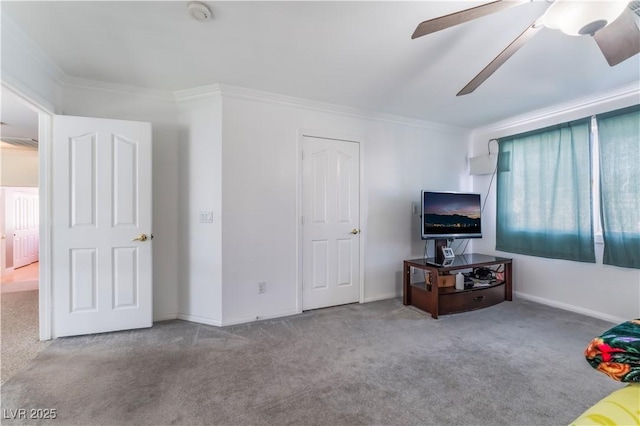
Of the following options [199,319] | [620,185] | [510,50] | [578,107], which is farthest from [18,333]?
[578,107]

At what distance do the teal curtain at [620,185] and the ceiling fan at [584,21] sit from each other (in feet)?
5.64

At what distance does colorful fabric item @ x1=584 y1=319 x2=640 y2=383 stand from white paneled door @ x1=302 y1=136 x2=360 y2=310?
244cm

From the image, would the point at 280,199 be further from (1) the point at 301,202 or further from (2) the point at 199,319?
(2) the point at 199,319

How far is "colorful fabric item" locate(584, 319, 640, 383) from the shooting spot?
0.85 m

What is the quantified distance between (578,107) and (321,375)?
12.9 feet

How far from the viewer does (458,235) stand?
3447 mm

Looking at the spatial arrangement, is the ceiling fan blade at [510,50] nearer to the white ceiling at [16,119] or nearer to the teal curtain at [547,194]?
the teal curtain at [547,194]

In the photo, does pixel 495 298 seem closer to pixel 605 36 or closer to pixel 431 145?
pixel 431 145

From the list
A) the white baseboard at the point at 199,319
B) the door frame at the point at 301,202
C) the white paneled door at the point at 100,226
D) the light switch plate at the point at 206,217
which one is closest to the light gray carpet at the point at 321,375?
the white baseboard at the point at 199,319

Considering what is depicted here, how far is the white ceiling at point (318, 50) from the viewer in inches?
66.4

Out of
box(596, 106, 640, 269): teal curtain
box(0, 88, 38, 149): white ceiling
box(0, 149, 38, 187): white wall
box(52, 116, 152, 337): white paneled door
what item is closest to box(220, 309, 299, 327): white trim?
box(52, 116, 152, 337): white paneled door

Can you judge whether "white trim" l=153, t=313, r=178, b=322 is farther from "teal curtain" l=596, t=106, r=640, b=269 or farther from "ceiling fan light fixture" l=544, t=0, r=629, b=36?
"teal curtain" l=596, t=106, r=640, b=269

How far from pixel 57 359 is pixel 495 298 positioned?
4.44m

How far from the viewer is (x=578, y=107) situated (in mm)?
3064
